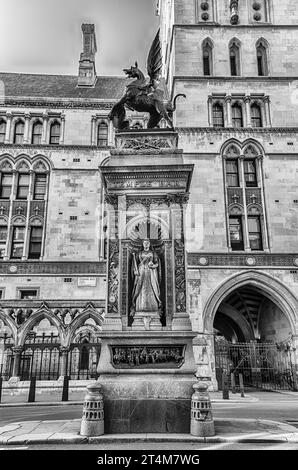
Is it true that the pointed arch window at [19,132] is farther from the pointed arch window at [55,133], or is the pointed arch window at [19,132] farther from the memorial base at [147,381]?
the memorial base at [147,381]

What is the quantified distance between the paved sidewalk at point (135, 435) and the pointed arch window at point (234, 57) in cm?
2570

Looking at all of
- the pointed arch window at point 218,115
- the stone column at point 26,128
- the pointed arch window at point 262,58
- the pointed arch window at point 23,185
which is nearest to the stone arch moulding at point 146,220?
the pointed arch window at point 218,115

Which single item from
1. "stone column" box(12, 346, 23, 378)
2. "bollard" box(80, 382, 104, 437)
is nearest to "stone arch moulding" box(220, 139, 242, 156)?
"stone column" box(12, 346, 23, 378)

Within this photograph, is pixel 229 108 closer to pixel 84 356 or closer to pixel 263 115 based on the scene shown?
pixel 263 115

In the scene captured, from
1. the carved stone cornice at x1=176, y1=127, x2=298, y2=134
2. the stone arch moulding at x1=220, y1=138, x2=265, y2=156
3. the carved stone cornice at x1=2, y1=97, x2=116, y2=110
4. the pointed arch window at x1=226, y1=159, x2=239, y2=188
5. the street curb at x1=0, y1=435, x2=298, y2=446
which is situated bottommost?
the street curb at x1=0, y1=435, x2=298, y2=446

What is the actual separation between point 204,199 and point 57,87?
16.3 meters

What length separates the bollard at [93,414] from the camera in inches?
276

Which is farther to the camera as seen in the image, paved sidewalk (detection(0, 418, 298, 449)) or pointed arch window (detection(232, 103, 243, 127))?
pointed arch window (detection(232, 103, 243, 127))

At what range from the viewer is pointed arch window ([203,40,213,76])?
2854 centimetres

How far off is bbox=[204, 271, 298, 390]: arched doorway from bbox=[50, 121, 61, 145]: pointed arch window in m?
15.5

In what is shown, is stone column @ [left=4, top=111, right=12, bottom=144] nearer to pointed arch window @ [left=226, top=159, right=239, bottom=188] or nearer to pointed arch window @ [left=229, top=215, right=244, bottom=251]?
pointed arch window @ [left=226, top=159, right=239, bottom=188]

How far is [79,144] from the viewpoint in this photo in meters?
28.9
